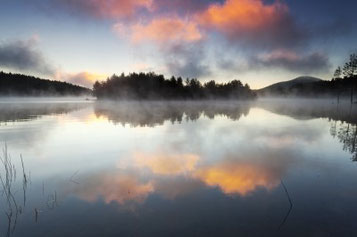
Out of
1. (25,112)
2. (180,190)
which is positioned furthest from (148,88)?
(180,190)

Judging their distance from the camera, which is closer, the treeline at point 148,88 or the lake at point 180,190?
the lake at point 180,190

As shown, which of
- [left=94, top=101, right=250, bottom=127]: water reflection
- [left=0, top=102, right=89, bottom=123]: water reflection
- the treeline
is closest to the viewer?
[left=94, top=101, right=250, bottom=127]: water reflection

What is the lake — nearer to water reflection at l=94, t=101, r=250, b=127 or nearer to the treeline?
water reflection at l=94, t=101, r=250, b=127

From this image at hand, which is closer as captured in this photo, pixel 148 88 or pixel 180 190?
pixel 180 190

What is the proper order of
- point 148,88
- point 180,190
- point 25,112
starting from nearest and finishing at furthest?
point 180,190 → point 25,112 → point 148,88

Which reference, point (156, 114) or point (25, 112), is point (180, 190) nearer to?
point (156, 114)

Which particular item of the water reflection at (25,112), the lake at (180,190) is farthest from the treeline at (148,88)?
the lake at (180,190)

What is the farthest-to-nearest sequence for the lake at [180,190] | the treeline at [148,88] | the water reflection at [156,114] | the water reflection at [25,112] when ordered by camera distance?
the treeline at [148,88]
the water reflection at [25,112]
the water reflection at [156,114]
the lake at [180,190]

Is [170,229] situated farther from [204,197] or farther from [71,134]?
[71,134]

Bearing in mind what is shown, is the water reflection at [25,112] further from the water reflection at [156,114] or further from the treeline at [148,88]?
the treeline at [148,88]

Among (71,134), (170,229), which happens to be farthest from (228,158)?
(71,134)

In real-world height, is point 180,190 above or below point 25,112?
below

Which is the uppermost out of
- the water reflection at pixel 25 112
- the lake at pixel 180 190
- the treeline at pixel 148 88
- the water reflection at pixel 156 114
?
the treeline at pixel 148 88

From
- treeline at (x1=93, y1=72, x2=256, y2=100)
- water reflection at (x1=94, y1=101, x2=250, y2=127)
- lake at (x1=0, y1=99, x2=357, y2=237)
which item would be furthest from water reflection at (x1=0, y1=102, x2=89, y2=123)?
treeline at (x1=93, y1=72, x2=256, y2=100)
